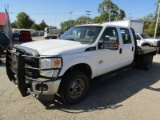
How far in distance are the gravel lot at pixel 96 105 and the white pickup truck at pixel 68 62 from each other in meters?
0.34

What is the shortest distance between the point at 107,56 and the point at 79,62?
45.0 inches

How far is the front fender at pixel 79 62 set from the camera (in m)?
3.48

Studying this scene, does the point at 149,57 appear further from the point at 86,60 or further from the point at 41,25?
the point at 41,25

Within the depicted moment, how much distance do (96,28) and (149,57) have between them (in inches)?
158

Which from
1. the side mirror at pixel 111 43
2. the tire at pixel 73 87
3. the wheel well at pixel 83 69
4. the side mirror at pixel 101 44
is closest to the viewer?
the tire at pixel 73 87

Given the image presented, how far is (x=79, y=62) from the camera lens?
3766mm

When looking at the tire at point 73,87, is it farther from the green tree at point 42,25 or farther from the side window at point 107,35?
the green tree at point 42,25

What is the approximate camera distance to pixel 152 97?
4520 mm

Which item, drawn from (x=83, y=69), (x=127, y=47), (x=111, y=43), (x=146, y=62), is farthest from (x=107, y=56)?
(x=146, y=62)

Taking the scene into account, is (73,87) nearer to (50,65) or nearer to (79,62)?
(79,62)

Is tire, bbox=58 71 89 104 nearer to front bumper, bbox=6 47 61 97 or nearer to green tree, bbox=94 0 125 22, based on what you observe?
front bumper, bbox=6 47 61 97

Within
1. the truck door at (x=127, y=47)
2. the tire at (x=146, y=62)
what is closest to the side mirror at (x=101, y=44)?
the truck door at (x=127, y=47)

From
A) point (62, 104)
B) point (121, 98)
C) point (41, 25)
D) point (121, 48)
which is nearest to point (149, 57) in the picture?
point (121, 48)

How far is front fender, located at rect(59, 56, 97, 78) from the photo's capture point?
3482 millimetres
